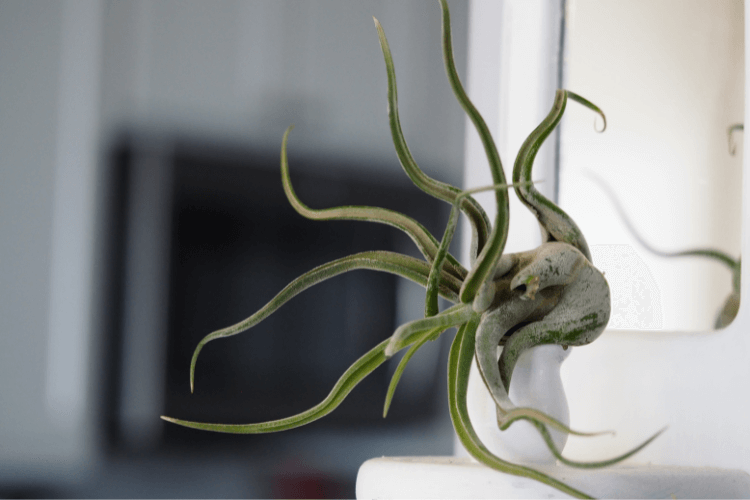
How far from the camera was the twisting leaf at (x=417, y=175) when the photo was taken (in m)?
0.34

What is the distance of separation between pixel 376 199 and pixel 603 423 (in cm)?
63

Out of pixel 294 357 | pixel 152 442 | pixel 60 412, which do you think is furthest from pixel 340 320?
pixel 60 412

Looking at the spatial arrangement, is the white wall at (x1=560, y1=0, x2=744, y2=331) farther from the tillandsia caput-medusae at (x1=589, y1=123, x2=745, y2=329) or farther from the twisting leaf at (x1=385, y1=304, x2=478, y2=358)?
the twisting leaf at (x1=385, y1=304, x2=478, y2=358)

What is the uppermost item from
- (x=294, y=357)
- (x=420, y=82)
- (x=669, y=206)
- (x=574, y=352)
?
(x=420, y=82)

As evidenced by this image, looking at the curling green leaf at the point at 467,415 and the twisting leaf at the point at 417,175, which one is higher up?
the twisting leaf at the point at 417,175

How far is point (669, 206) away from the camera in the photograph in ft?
1.62

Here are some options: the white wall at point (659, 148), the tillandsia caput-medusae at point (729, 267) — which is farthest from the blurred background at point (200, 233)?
the tillandsia caput-medusae at point (729, 267)

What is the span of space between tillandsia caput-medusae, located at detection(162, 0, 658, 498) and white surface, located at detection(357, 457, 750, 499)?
3 cm

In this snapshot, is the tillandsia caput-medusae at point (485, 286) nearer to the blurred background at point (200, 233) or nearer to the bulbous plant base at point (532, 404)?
the bulbous plant base at point (532, 404)

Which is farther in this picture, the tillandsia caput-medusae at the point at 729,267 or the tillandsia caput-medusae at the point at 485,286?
the tillandsia caput-medusae at the point at 729,267

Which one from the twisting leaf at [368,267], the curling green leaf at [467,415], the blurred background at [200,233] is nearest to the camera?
the curling green leaf at [467,415]

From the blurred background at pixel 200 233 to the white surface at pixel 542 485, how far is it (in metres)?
0.67

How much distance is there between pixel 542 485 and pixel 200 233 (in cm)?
Result: 82

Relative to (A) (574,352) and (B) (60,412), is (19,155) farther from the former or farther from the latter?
(A) (574,352)
